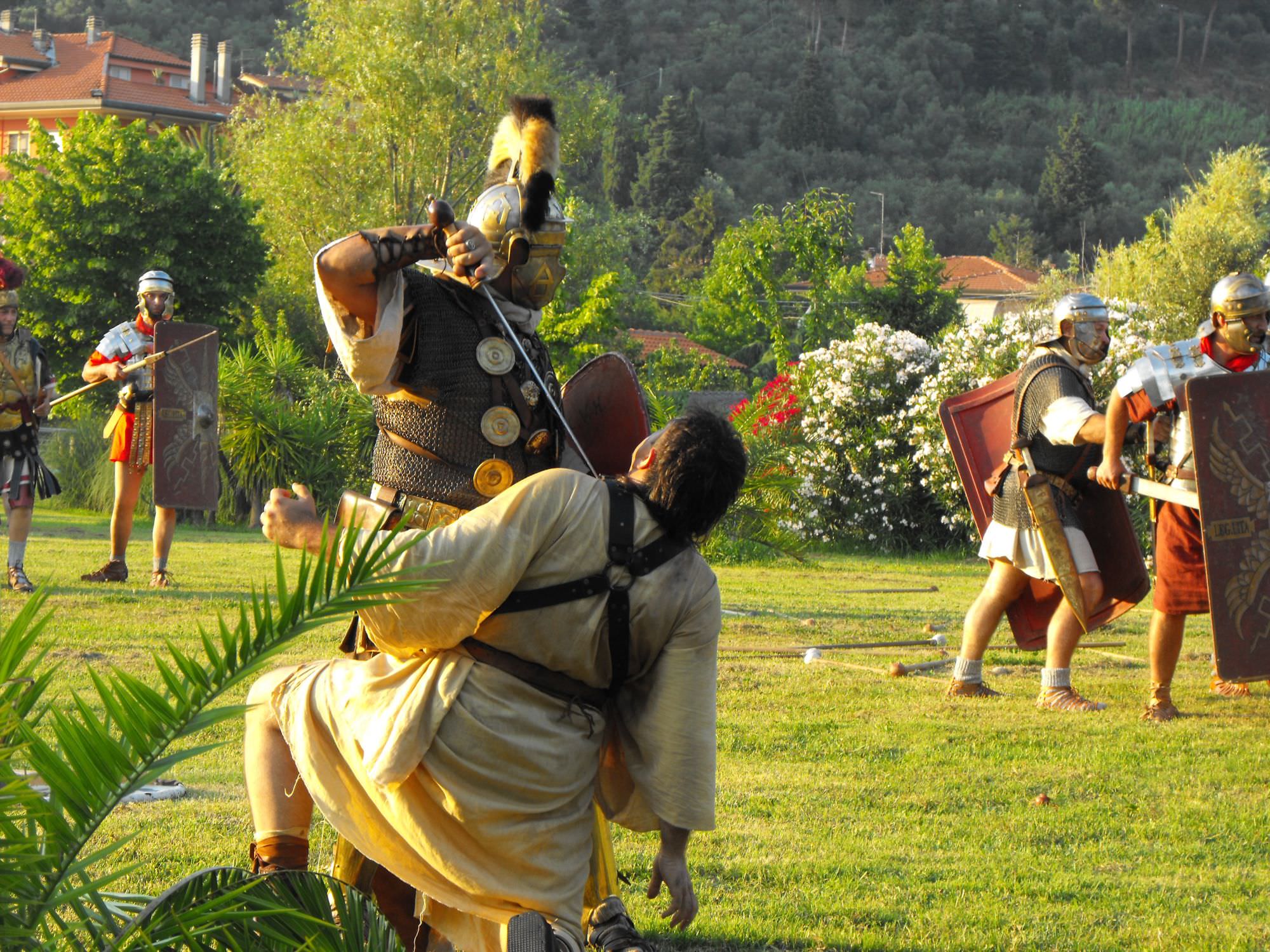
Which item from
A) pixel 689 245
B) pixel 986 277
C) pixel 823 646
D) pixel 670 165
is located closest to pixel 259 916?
pixel 823 646

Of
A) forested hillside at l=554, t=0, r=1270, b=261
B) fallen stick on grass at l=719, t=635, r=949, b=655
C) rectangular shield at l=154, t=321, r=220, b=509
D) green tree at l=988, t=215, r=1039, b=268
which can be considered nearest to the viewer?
fallen stick on grass at l=719, t=635, r=949, b=655

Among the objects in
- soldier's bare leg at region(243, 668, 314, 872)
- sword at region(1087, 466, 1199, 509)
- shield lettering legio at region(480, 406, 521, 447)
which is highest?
shield lettering legio at region(480, 406, 521, 447)

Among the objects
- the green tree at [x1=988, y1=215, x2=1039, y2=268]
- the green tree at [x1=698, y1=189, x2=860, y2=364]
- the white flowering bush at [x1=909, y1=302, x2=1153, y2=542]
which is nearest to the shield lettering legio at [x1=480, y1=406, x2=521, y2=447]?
the white flowering bush at [x1=909, y1=302, x2=1153, y2=542]

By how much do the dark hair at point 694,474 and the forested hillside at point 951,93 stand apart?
6544 centimetres

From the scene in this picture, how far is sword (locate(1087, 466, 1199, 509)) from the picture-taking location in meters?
6.17

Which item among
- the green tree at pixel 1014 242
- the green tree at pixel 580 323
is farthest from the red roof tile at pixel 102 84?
the green tree at pixel 1014 242

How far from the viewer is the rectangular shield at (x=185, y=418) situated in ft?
29.7

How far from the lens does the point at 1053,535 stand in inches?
255

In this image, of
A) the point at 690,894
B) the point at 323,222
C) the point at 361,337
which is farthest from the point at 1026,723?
the point at 323,222

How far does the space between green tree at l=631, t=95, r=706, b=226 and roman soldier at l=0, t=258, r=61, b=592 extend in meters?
58.8

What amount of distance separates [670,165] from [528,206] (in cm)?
6700

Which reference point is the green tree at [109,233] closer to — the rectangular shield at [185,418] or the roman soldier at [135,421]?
the roman soldier at [135,421]

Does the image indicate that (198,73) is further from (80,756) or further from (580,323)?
(80,756)

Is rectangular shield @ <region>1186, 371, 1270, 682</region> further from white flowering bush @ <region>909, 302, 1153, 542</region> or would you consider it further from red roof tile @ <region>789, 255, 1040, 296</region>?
red roof tile @ <region>789, 255, 1040, 296</region>
